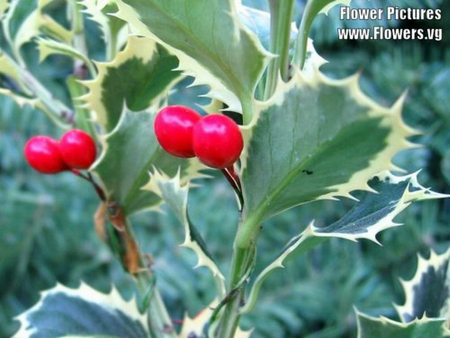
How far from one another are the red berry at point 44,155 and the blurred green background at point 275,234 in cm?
62

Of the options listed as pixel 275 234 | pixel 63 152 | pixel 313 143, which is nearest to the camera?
pixel 313 143

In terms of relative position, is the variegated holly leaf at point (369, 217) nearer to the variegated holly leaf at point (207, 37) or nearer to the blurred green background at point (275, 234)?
the variegated holly leaf at point (207, 37)

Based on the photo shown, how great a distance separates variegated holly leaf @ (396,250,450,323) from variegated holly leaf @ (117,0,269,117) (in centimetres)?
20

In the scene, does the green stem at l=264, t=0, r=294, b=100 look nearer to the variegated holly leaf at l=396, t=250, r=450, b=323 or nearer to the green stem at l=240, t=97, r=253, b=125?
the green stem at l=240, t=97, r=253, b=125

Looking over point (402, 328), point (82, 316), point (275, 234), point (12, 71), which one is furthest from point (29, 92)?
point (275, 234)

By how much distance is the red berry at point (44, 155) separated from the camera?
41 centimetres

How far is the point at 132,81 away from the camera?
41 cm

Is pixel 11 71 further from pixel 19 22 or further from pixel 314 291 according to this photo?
pixel 314 291

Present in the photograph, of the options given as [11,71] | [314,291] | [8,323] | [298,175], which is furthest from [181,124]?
[8,323]

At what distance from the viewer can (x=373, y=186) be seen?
13.4 inches

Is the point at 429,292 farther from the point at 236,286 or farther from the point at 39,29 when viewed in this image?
the point at 39,29

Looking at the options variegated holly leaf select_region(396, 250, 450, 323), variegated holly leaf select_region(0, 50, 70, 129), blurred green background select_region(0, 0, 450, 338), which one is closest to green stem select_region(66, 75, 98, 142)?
variegated holly leaf select_region(0, 50, 70, 129)

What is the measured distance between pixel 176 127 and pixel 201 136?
0.06 ft

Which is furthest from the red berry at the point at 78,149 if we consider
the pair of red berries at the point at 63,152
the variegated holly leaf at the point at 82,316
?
the variegated holly leaf at the point at 82,316
